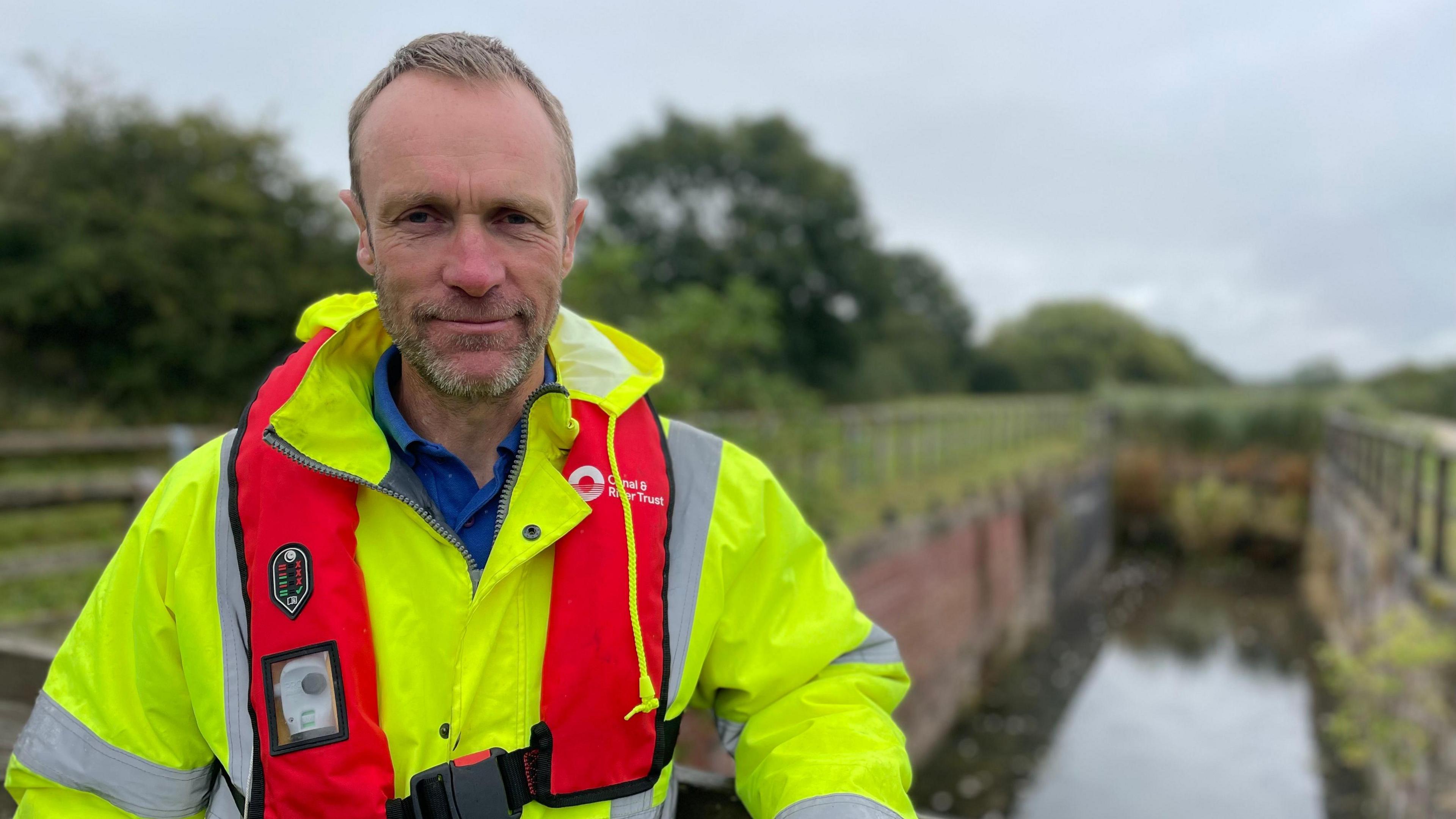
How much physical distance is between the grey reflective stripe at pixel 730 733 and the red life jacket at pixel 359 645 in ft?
0.49

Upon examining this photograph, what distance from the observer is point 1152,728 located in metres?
10.7

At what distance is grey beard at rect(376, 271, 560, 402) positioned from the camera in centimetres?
142

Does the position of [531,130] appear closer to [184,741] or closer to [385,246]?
[385,246]

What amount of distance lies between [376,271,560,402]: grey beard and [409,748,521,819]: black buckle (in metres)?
0.53

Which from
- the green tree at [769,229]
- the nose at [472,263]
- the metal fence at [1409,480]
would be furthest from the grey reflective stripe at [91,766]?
the green tree at [769,229]

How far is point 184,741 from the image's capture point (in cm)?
134

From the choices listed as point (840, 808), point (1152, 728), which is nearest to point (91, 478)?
point (840, 808)

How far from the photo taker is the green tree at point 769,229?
23.1m

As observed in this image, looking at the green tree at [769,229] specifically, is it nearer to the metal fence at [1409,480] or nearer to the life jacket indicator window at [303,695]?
the metal fence at [1409,480]

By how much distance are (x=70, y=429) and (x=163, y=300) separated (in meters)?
2.00

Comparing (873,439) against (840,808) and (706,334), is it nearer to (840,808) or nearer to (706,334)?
(706,334)

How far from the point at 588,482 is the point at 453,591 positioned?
0.26 metres

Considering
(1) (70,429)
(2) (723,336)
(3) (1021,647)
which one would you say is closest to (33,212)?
(1) (70,429)

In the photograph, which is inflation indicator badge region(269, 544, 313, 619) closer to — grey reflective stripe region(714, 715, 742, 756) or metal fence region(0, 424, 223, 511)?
grey reflective stripe region(714, 715, 742, 756)
